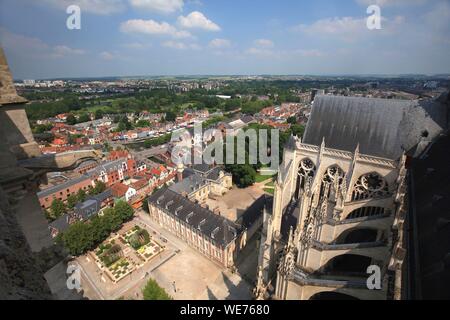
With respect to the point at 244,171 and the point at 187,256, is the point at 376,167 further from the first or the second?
the point at 244,171

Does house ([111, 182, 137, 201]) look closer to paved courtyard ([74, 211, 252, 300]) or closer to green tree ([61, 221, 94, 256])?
green tree ([61, 221, 94, 256])

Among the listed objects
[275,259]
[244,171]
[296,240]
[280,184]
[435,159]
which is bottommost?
[244,171]

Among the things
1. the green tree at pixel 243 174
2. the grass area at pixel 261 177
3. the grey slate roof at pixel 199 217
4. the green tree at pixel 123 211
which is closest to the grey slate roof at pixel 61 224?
the green tree at pixel 123 211

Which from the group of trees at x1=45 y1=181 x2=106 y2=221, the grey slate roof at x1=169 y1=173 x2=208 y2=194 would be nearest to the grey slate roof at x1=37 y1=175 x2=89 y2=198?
the group of trees at x1=45 y1=181 x2=106 y2=221

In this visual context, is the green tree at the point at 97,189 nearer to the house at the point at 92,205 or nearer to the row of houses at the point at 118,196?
the row of houses at the point at 118,196

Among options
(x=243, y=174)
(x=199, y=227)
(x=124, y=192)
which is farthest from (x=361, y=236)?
(x=124, y=192)
